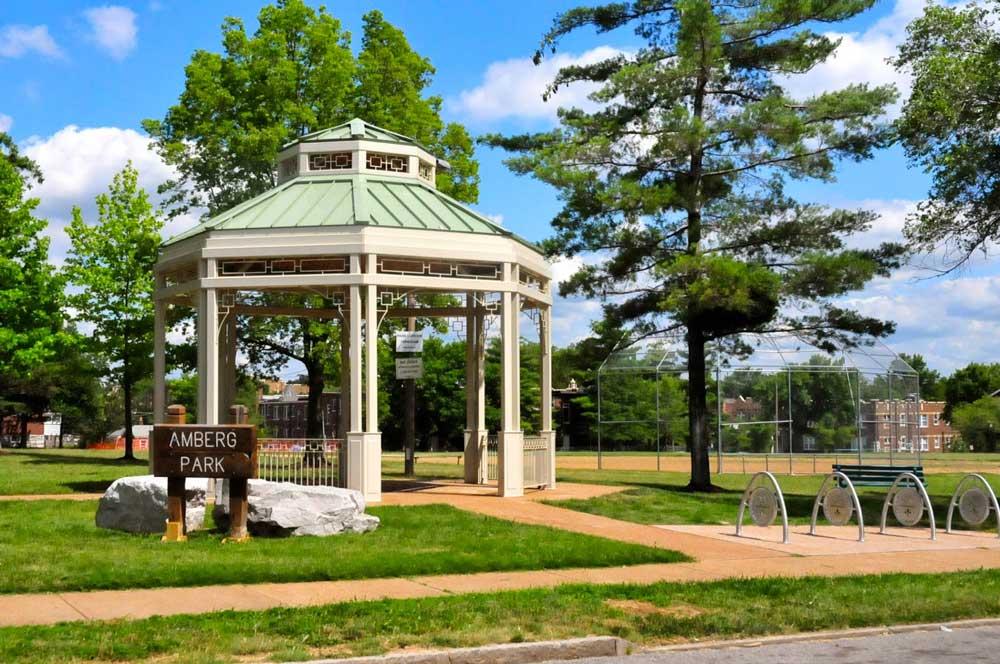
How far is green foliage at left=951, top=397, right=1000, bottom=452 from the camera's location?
7819 centimetres

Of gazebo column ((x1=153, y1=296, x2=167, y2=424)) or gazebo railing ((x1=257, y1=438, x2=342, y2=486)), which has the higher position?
gazebo column ((x1=153, y1=296, x2=167, y2=424))

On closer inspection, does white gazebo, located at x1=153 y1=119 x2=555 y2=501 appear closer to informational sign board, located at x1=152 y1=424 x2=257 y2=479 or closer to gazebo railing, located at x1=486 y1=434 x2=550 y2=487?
gazebo railing, located at x1=486 y1=434 x2=550 y2=487

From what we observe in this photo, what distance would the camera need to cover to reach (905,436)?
42.2 meters

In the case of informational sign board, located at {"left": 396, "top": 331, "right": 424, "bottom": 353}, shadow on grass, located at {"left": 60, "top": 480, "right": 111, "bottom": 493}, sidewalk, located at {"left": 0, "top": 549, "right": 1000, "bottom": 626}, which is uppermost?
informational sign board, located at {"left": 396, "top": 331, "right": 424, "bottom": 353}

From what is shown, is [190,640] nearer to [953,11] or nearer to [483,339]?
[483,339]

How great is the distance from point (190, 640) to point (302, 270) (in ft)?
42.5

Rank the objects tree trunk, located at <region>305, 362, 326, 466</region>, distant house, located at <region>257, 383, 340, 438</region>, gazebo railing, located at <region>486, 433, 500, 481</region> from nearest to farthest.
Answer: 1. gazebo railing, located at <region>486, 433, 500, 481</region>
2. tree trunk, located at <region>305, 362, 326, 466</region>
3. distant house, located at <region>257, 383, 340, 438</region>

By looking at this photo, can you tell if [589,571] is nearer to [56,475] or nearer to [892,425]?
[56,475]

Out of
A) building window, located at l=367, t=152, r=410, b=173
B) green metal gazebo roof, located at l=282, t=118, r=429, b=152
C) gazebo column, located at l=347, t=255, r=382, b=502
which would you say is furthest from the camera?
building window, located at l=367, t=152, r=410, b=173

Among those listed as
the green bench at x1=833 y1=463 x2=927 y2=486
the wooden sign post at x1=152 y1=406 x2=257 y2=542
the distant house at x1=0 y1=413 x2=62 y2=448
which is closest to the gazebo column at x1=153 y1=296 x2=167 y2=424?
the wooden sign post at x1=152 y1=406 x2=257 y2=542

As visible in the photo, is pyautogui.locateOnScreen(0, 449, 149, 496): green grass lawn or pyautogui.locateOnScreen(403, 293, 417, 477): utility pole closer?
pyautogui.locateOnScreen(0, 449, 149, 496): green grass lawn

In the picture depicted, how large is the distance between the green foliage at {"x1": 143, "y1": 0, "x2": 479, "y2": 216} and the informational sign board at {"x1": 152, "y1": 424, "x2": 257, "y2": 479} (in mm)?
20728

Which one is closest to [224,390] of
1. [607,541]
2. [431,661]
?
[607,541]

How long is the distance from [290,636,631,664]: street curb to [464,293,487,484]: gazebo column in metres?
16.4
